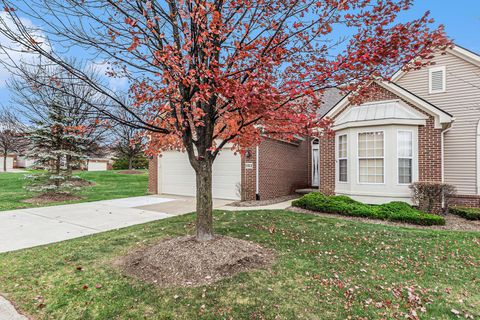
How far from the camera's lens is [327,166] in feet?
34.4

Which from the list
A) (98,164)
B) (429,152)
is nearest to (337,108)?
(429,152)

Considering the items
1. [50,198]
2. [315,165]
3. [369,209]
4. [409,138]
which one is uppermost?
[409,138]

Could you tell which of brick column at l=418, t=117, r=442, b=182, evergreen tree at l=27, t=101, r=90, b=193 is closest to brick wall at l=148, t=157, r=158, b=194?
evergreen tree at l=27, t=101, r=90, b=193

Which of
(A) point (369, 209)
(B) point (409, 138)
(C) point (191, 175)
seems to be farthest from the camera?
(C) point (191, 175)

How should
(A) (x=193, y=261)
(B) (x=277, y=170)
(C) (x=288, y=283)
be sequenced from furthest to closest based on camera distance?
(B) (x=277, y=170) → (A) (x=193, y=261) → (C) (x=288, y=283)

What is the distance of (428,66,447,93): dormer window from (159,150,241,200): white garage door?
8.40 metres

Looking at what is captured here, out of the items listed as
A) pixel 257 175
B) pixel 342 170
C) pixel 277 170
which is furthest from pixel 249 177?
pixel 342 170

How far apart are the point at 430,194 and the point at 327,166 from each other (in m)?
3.45

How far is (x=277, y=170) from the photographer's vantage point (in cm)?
1241

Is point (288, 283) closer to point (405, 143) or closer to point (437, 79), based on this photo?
point (405, 143)

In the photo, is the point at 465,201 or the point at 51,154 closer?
the point at 465,201

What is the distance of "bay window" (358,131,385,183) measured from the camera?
9.09m

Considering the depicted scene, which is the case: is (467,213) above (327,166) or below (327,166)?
below

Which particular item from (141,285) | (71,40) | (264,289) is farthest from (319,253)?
(71,40)
